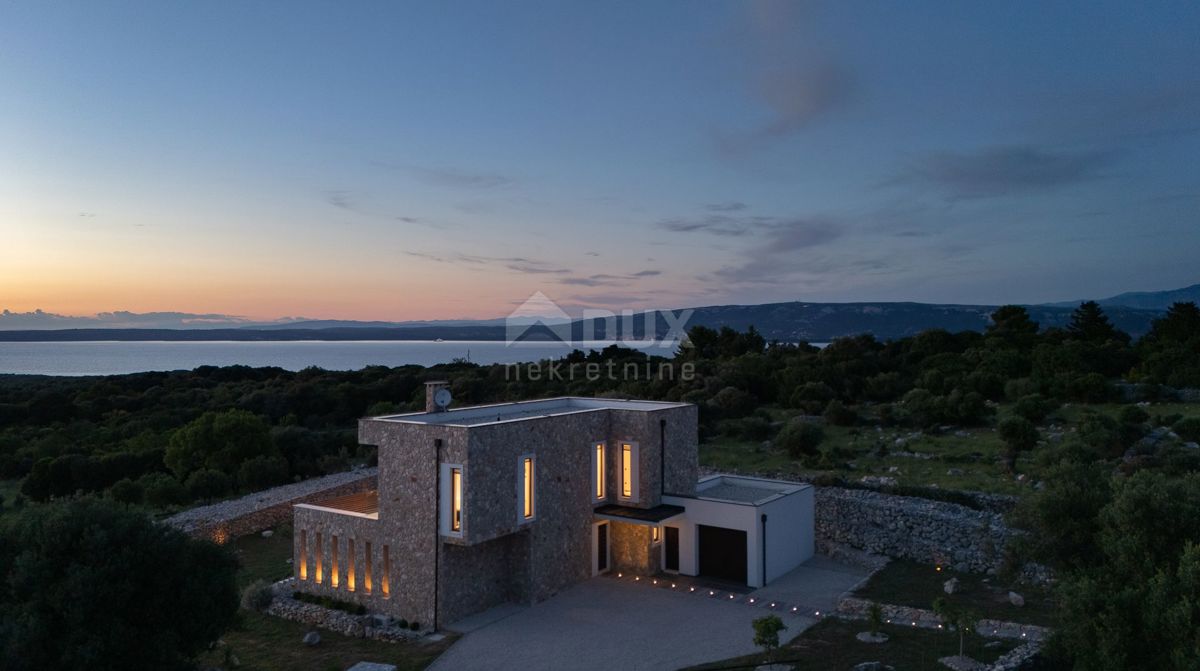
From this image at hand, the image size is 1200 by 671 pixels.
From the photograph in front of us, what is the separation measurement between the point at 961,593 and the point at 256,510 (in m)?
21.5

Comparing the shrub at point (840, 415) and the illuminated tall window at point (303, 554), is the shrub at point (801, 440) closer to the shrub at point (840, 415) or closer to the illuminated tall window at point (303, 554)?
the shrub at point (840, 415)

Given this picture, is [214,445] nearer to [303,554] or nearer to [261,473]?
[261,473]

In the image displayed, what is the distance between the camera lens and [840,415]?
3806cm

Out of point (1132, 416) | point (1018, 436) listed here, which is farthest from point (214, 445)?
point (1132, 416)

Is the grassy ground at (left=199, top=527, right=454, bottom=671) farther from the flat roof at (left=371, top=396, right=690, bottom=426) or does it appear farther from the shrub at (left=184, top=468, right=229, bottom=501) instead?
the shrub at (left=184, top=468, right=229, bottom=501)

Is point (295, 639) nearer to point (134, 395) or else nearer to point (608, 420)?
point (608, 420)

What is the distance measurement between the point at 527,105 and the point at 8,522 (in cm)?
2011

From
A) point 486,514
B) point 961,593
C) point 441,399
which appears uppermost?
point 441,399

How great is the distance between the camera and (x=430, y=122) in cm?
2672

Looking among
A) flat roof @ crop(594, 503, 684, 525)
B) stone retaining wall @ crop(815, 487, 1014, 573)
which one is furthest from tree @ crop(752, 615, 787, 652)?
stone retaining wall @ crop(815, 487, 1014, 573)

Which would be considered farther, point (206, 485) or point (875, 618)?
point (206, 485)

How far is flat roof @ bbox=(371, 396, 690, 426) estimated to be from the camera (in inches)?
671

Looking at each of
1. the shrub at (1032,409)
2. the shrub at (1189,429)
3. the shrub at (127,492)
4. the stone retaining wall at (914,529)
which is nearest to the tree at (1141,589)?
the stone retaining wall at (914,529)

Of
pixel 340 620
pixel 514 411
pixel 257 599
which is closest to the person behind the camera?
pixel 340 620
